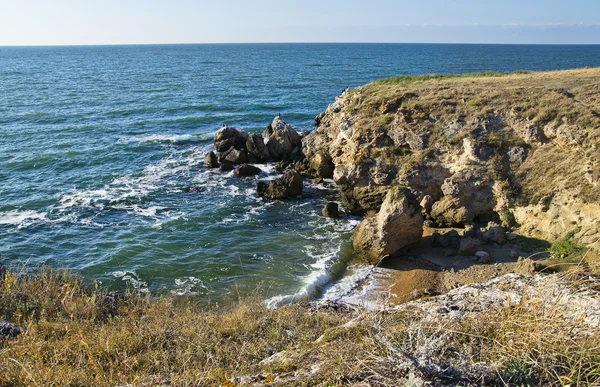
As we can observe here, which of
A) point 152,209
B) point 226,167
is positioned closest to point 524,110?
point 226,167

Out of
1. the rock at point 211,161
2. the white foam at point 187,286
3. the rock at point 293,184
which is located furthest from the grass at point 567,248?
the rock at point 211,161

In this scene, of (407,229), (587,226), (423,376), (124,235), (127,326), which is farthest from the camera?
(124,235)

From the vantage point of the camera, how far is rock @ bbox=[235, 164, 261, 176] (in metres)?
30.6

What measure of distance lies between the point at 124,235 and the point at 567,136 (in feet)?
73.5

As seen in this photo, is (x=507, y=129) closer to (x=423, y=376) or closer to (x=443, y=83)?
(x=443, y=83)

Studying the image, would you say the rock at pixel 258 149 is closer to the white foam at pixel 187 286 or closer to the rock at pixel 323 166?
the rock at pixel 323 166

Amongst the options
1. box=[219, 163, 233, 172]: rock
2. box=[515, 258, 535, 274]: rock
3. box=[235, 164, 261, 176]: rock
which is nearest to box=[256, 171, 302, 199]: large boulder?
box=[235, 164, 261, 176]: rock

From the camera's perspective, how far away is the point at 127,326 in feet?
27.0

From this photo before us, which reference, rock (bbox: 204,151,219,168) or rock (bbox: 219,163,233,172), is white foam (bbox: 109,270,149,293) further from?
rock (bbox: 204,151,219,168)

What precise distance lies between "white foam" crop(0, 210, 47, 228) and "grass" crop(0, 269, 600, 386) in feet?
52.1

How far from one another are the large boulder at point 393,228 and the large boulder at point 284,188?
803 cm

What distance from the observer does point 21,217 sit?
23.5 m

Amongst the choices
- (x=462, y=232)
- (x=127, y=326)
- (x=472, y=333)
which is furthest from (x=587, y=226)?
(x=127, y=326)

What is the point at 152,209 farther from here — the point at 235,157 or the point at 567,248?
the point at 567,248
